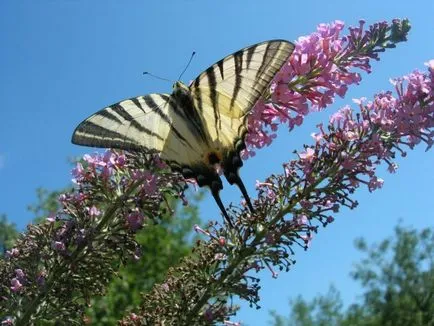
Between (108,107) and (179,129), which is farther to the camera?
Result: (179,129)

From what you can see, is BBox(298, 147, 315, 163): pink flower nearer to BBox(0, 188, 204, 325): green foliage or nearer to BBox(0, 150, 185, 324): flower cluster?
BBox(0, 150, 185, 324): flower cluster

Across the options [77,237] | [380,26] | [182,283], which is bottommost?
[182,283]

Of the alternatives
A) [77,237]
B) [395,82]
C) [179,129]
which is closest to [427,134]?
[395,82]

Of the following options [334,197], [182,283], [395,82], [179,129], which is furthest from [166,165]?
[395,82]

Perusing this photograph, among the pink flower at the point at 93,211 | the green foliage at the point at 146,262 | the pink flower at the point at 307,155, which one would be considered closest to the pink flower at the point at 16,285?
A: the pink flower at the point at 93,211

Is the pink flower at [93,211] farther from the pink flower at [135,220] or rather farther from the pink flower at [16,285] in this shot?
the pink flower at [16,285]

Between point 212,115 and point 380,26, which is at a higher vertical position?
point 380,26

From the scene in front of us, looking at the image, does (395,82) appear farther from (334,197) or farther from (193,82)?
(193,82)
